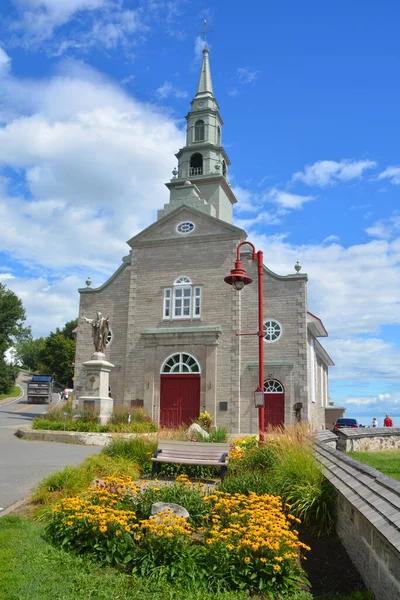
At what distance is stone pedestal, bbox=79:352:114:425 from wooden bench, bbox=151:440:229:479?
9385mm

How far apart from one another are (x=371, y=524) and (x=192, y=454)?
5.76 m

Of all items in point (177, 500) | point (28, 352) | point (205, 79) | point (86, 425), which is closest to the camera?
point (177, 500)

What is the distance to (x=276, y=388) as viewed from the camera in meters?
23.9

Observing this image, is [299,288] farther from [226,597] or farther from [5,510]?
[226,597]

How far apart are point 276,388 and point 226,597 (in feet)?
63.9

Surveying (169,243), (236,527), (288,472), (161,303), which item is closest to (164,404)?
(161,303)

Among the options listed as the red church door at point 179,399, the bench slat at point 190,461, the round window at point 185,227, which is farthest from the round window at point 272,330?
the bench slat at point 190,461

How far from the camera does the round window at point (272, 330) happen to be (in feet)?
79.6

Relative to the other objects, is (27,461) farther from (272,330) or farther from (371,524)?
(272,330)

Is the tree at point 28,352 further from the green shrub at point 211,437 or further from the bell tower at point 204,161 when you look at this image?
the green shrub at point 211,437

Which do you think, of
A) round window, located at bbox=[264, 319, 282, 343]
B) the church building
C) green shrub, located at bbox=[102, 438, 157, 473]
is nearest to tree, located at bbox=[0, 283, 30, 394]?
the church building

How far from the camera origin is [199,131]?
32750 mm

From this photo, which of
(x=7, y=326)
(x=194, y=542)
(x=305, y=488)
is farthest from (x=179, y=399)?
(x=7, y=326)

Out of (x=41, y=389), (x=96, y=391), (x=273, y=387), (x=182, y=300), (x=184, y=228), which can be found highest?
(x=184, y=228)
